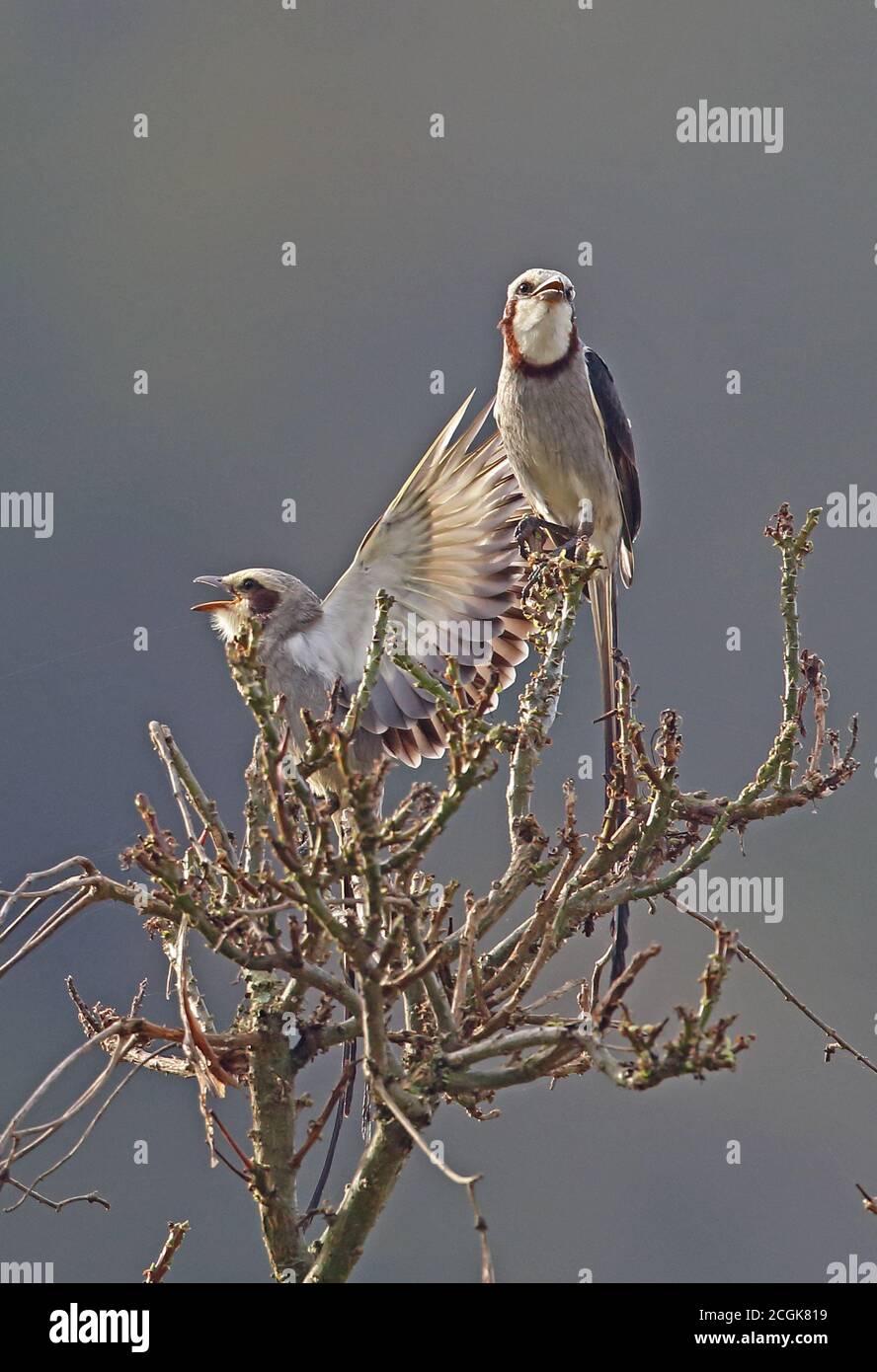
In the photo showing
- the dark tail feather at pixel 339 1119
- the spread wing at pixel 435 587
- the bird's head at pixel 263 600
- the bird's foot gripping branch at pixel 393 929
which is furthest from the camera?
the bird's head at pixel 263 600

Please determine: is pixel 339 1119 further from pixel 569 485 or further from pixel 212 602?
pixel 569 485

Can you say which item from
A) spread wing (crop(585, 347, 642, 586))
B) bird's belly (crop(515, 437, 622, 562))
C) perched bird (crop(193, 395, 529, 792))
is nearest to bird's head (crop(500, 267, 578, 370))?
spread wing (crop(585, 347, 642, 586))

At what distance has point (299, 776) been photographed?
2.11 meters

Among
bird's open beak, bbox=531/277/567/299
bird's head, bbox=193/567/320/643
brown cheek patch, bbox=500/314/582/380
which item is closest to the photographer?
bird's head, bbox=193/567/320/643

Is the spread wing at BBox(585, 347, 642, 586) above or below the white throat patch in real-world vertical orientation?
below

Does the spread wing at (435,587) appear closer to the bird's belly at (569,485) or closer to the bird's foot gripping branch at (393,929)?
the bird's belly at (569,485)

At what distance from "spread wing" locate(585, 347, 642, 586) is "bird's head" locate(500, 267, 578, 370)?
4.7 inches

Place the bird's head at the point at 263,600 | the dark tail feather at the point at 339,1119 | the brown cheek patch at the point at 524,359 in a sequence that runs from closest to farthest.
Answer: the dark tail feather at the point at 339,1119
the bird's head at the point at 263,600
the brown cheek patch at the point at 524,359

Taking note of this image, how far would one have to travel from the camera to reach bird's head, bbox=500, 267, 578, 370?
400 cm

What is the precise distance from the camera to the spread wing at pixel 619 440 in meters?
4.19

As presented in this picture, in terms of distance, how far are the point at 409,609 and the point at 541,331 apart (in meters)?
0.84

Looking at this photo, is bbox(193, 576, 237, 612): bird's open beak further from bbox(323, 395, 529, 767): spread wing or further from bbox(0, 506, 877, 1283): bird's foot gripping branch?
bbox(0, 506, 877, 1283): bird's foot gripping branch

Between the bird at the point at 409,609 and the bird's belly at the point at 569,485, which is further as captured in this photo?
the bird's belly at the point at 569,485

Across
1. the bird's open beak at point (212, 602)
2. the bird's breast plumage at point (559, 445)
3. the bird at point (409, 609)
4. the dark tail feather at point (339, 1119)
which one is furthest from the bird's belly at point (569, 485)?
the dark tail feather at point (339, 1119)
